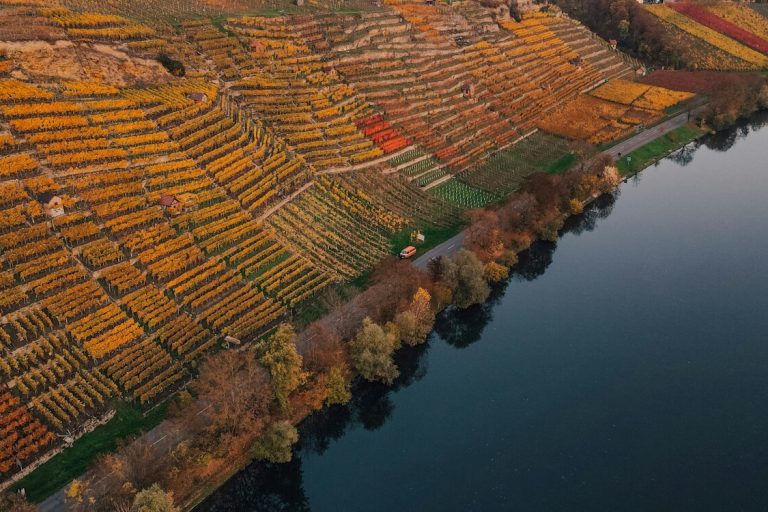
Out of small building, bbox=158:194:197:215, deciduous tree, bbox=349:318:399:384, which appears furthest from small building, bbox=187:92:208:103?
deciduous tree, bbox=349:318:399:384

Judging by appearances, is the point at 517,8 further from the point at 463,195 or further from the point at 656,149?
the point at 463,195

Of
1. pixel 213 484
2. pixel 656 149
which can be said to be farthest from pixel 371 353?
pixel 656 149

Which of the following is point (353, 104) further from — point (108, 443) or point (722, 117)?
point (722, 117)

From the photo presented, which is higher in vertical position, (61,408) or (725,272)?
(61,408)

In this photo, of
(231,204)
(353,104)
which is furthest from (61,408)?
(353,104)

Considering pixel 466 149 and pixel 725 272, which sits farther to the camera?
pixel 466 149

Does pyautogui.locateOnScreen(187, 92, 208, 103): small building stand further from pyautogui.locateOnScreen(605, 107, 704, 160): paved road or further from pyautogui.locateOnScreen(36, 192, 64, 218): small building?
pyautogui.locateOnScreen(605, 107, 704, 160): paved road

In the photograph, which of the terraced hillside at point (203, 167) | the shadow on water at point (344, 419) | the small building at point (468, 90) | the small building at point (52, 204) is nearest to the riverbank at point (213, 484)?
Answer: the shadow on water at point (344, 419)
